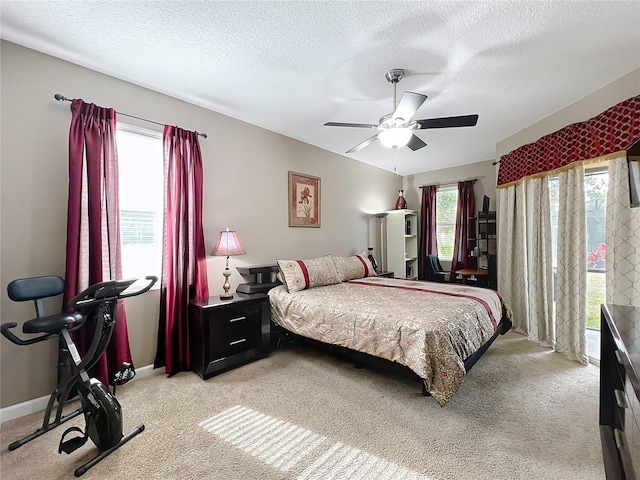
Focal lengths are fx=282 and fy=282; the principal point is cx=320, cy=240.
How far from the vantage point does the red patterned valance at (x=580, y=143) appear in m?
2.34

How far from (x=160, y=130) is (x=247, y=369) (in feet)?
8.21

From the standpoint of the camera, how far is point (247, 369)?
9.11 ft

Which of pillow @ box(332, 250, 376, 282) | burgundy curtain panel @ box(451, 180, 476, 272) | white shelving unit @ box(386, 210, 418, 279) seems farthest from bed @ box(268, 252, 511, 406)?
burgundy curtain panel @ box(451, 180, 476, 272)

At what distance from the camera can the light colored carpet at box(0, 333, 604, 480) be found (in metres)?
1.55

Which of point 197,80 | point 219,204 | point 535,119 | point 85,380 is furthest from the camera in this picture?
point 535,119

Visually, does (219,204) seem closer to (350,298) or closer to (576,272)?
(350,298)

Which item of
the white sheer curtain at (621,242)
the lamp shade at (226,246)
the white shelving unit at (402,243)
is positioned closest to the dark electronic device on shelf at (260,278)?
the lamp shade at (226,246)

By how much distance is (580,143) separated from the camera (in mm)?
2811

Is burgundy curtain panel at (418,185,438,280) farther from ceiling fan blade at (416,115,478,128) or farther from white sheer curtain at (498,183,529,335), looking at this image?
ceiling fan blade at (416,115,478,128)

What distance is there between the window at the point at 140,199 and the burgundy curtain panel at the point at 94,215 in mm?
200

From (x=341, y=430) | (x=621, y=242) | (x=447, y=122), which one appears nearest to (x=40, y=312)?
(x=341, y=430)

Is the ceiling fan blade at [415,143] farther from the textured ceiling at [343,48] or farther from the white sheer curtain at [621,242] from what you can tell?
the white sheer curtain at [621,242]

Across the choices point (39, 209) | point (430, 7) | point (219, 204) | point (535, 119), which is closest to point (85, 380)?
point (39, 209)

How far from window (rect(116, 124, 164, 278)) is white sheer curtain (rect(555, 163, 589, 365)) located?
4138 mm
